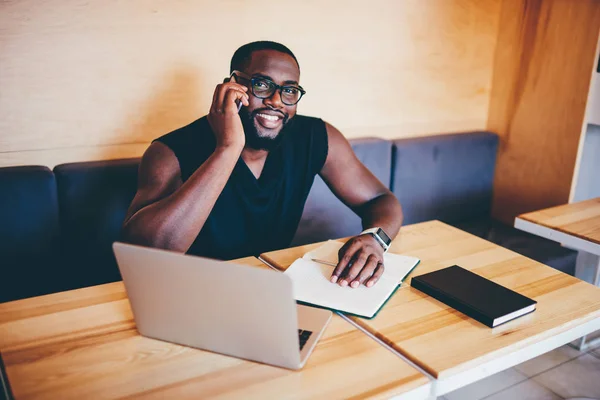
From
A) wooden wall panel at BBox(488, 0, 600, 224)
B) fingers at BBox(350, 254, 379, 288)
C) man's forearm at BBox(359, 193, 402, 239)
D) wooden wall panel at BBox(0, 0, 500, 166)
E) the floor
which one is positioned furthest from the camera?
wooden wall panel at BBox(488, 0, 600, 224)

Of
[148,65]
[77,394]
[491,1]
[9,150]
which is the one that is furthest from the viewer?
[491,1]

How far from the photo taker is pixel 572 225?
1.68m

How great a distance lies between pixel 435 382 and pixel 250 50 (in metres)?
1.17

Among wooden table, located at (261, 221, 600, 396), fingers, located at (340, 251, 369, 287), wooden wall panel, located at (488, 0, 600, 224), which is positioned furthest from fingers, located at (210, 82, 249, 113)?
wooden wall panel, located at (488, 0, 600, 224)

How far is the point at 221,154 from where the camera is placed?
135 cm

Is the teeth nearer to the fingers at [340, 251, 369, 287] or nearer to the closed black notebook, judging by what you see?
the fingers at [340, 251, 369, 287]

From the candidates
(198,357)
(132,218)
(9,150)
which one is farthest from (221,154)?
(9,150)

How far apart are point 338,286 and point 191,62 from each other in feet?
3.95

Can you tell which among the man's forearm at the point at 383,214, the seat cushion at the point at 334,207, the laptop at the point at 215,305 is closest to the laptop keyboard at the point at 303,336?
the laptop at the point at 215,305

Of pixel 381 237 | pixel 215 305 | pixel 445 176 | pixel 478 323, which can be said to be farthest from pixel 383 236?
pixel 445 176

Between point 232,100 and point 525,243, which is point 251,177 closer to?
point 232,100

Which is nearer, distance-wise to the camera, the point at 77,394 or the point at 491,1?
the point at 77,394

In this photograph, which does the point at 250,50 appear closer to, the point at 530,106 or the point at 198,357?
the point at 198,357

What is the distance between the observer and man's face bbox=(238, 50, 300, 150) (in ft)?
5.15
